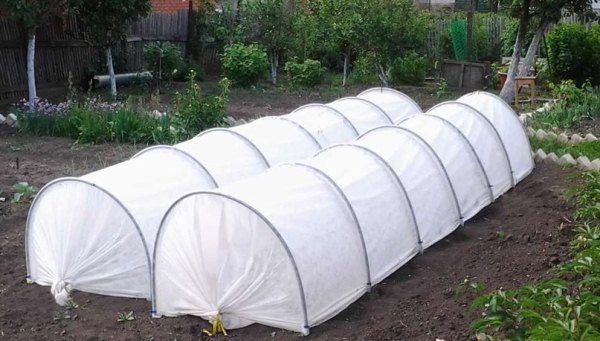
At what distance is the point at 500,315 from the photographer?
4.95 meters

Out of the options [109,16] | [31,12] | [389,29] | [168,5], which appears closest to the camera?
[31,12]

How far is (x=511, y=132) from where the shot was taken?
10.6 m

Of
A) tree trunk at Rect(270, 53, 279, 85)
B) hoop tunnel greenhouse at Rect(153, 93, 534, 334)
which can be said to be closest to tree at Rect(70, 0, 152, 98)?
tree trunk at Rect(270, 53, 279, 85)

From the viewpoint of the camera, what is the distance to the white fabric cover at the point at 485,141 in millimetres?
9812

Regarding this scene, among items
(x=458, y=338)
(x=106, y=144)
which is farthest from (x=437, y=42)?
(x=458, y=338)

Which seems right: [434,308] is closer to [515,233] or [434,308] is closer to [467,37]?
[515,233]

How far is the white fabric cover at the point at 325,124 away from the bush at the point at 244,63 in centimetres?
799

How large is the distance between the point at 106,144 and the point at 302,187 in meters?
6.81

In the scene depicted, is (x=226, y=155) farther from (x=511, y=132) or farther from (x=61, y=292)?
(x=511, y=132)

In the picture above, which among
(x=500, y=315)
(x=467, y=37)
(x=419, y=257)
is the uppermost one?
(x=467, y=37)

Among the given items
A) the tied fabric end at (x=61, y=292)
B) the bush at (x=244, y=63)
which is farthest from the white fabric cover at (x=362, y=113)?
the bush at (x=244, y=63)

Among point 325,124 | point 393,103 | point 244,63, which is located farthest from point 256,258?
point 244,63

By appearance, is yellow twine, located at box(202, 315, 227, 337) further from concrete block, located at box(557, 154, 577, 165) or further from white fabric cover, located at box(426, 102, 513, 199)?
concrete block, located at box(557, 154, 577, 165)

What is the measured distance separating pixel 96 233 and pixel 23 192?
10.8ft
